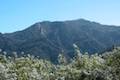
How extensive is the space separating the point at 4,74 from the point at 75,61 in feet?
30.8

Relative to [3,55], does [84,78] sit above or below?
below

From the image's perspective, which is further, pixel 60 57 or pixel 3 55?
pixel 60 57

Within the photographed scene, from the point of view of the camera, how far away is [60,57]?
28891 millimetres

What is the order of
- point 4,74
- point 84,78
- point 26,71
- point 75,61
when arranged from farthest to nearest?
point 75,61, point 84,78, point 26,71, point 4,74

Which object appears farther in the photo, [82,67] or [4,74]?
[82,67]

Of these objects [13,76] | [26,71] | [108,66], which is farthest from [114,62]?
[13,76]

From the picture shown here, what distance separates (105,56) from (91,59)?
2.79m

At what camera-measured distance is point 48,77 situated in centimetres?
2608

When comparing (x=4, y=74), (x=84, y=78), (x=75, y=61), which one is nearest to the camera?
(x=4, y=74)

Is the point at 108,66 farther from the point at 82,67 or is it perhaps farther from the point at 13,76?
the point at 13,76

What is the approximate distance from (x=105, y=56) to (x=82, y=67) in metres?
3.28

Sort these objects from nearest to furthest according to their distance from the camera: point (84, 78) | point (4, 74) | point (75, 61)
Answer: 1. point (4, 74)
2. point (84, 78)
3. point (75, 61)

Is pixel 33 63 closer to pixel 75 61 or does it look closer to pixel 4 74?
pixel 75 61

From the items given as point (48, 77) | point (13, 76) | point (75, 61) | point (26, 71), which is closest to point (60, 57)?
point (75, 61)
